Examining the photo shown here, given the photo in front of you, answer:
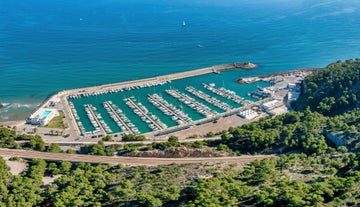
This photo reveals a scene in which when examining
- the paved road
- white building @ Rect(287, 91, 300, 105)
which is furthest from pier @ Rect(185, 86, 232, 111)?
the paved road

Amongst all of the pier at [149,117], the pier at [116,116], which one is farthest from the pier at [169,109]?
the pier at [116,116]

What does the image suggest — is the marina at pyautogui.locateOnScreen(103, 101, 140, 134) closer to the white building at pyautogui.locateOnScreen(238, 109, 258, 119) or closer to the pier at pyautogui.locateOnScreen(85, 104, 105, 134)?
the pier at pyautogui.locateOnScreen(85, 104, 105, 134)

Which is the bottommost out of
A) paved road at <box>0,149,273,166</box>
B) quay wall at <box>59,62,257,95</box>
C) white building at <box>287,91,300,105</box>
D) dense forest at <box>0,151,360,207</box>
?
dense forest at <box>0,151,360,207</box>

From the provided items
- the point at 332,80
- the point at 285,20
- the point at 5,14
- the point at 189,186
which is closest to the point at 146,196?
the point at 189,186

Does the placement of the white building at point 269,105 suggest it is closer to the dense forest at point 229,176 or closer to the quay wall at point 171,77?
the dense forest at point 229,176

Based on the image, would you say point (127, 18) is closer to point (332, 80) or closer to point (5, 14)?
point (5, 14)
